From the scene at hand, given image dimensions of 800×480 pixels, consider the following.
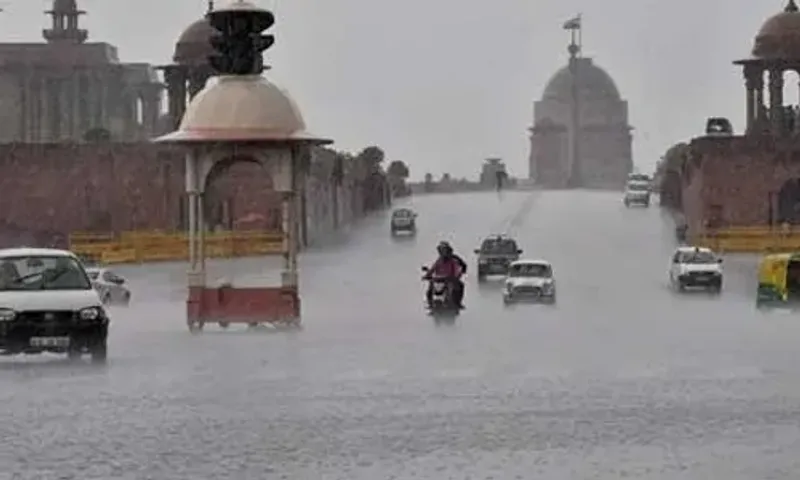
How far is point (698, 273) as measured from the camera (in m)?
48.4

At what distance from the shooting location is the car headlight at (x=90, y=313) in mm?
23453

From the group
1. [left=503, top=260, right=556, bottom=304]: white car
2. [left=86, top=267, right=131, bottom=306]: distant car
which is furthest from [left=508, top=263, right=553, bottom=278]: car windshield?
[left=86, top=267, right=131, bottom=306]: distant car

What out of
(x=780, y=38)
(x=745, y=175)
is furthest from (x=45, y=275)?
(x=780, y=38)

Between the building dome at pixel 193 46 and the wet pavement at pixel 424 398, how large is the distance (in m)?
41.2

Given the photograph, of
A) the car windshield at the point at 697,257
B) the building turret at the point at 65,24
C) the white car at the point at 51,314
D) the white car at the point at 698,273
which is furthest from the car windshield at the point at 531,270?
the building turret at the point at 65,24

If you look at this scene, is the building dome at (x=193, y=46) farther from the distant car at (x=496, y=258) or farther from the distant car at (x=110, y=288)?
the distant car at (x=110, y=288)

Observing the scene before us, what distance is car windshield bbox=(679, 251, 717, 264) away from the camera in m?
49.3

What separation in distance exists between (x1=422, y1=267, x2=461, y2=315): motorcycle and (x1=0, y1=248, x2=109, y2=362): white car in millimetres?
10709

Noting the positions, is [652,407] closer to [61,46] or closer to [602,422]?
[602,422]

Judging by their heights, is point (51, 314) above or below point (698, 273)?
above

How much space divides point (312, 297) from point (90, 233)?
29.8m

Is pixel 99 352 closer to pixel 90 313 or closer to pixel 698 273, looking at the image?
pixel 90 313

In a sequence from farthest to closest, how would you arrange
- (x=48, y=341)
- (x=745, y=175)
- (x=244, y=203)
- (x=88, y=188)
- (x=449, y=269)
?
(x=244, y=203)
(x=88, y=188)
(x=745, y=175)
(x=449, y=269)
(x=48, y=341)

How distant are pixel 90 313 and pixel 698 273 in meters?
26.9
